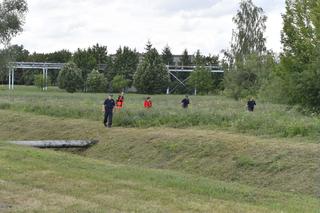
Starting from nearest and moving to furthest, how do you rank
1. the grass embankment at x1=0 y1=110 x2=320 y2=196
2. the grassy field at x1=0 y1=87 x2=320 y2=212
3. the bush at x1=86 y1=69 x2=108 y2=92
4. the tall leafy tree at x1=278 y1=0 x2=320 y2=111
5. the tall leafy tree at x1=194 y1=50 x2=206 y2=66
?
the grassy field at x1=0 y1=87 x2=320 y2=212, the grass embankment at x1=0 y1=110 x2=320 y2=196, the tall leafy tree at x1=278 y1=0 x2=320 y2=111, the bush at x1=86 y1=69 x2=108 y2=92, the tall leafy tree at x1=194 y1=50 x2=206 y2=66

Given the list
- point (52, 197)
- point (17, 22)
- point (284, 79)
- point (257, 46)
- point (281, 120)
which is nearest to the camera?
point (52, 197)

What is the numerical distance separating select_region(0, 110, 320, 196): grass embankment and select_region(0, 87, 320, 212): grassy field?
3cm

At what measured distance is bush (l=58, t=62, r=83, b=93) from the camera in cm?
9231

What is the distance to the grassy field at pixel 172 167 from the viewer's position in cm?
1051

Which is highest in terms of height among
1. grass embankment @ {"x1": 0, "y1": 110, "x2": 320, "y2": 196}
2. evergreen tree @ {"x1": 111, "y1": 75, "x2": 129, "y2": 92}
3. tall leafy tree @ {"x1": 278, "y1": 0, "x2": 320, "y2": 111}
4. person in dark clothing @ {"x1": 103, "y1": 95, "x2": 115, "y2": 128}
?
tall leafy tree @ {"x1": 278, "y1": 0, "x2": 320, "y2": 111}

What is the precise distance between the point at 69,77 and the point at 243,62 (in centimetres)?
3480

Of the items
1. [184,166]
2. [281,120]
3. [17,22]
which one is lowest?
[184,166]

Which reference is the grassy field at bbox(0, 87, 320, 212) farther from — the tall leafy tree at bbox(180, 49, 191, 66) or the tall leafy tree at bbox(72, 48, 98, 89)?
the tall leafy tree at bbox(180, 49, 191, 66)

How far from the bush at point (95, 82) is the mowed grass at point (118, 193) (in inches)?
3118

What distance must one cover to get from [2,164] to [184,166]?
5944 mm

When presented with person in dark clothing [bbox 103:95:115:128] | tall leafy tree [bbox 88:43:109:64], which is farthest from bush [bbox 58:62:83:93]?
person in dark clothing [bbox 103:95:115:128]

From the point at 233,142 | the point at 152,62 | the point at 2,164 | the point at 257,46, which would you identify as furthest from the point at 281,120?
the point at 152,62

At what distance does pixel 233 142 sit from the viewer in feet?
61.0

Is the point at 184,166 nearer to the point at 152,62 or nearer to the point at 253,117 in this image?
the point at 253,117
